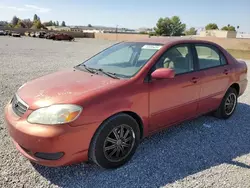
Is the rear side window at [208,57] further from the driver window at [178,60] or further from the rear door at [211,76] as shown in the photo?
the driver window at [178,60]

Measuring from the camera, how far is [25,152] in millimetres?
2600

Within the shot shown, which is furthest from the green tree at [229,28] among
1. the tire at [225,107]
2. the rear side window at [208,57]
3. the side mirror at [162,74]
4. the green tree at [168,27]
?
the side mirror at [162,74]

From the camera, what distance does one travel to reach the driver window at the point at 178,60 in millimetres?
3396

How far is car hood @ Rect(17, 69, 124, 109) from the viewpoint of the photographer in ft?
8.45

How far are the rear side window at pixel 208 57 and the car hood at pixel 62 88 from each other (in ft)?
5.93

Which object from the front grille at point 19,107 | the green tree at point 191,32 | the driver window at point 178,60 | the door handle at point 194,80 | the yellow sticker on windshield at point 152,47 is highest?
the green tree at point 191,32

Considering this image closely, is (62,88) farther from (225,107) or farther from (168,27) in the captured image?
(168,27)

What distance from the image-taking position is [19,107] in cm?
274

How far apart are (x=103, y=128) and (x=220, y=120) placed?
292 cm

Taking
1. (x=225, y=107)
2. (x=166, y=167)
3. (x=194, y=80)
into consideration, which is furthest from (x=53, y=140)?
(x=225, y=107)

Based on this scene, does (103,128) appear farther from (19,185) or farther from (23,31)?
(23,31)

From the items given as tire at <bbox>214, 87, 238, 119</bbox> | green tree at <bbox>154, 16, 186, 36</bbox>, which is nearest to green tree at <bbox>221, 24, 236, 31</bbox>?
green tree at <bbox>154, 16, 186, 36</bbox>

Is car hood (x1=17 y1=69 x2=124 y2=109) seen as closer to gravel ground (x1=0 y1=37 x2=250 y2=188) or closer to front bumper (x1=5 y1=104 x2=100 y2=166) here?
front bumper (x1=5 y1=104 x2=100 y2=166)

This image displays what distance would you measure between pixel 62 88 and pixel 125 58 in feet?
4.02
